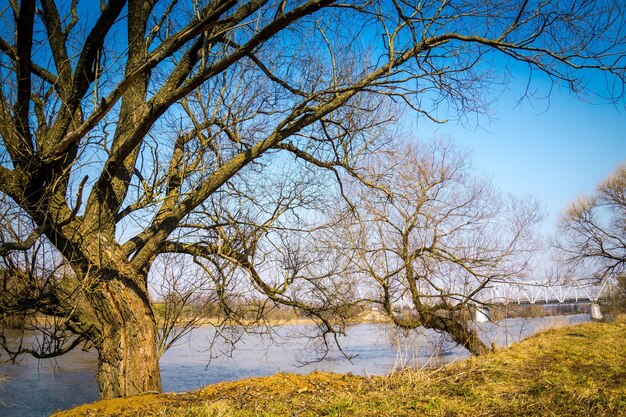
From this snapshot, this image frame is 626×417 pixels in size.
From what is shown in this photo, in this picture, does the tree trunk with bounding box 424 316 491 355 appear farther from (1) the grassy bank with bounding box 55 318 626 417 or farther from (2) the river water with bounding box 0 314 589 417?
(1) the grassy bank with bounding box 55 318 626 417

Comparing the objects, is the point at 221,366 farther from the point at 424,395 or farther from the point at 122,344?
the point at 424,395

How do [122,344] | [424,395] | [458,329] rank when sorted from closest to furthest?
1. [424,395]
2. [122,344]
3. [458,329]

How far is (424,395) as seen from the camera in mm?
4312

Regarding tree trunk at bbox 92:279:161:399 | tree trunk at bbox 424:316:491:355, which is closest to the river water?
tree trunk at bbox 424:316:491:355

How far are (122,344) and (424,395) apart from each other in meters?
3.44

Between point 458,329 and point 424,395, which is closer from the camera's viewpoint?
point 424,395

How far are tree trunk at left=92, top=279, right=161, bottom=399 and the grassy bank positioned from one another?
1.75 ft

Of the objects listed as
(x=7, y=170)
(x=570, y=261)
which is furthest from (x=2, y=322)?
(x=570, y=261)

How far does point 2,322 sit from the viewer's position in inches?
201

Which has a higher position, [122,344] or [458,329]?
[122,344]

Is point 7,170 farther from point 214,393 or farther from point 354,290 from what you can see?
point 354,290

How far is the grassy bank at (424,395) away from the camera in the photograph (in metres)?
3.76

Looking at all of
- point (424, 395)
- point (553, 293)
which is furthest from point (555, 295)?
point (424, 395)

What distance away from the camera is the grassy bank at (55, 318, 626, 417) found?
3.76m
